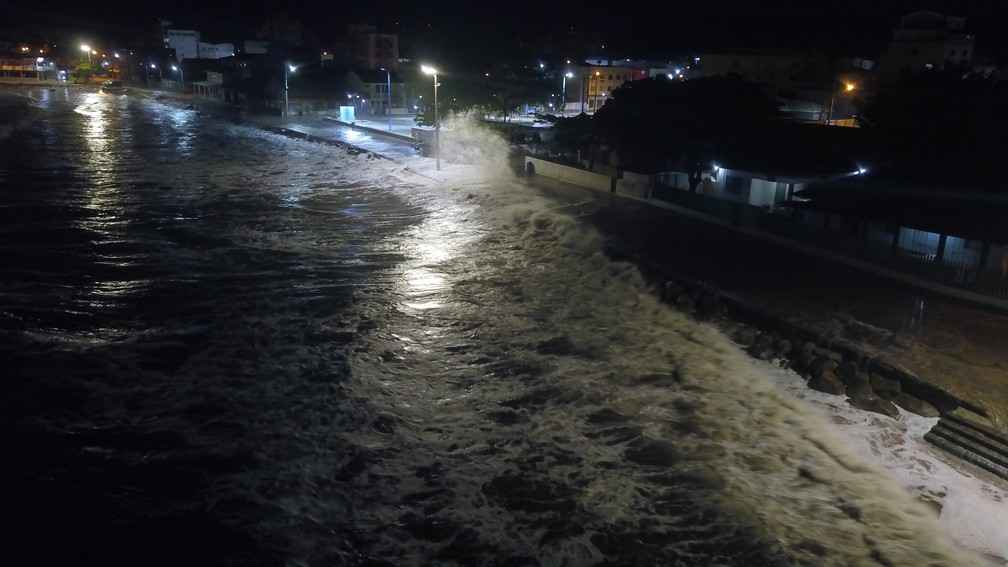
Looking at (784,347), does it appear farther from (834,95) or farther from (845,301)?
(834,95)

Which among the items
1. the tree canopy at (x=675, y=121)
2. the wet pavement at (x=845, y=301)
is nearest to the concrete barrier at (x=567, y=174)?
the tree canopy at (x=675, y=121)

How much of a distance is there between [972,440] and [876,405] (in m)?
1.32

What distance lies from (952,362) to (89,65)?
10432cm

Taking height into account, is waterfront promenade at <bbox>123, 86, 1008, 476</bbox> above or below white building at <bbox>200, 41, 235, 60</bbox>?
below

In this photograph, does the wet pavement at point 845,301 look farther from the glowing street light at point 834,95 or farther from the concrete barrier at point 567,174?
the glowing street light at point 834,95

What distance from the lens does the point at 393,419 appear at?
9664 mm

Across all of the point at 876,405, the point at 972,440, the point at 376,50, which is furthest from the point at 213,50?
the point at 972,440

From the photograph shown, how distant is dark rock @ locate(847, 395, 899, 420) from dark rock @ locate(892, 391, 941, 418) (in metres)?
0.12

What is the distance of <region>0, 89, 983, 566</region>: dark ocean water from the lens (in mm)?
7445

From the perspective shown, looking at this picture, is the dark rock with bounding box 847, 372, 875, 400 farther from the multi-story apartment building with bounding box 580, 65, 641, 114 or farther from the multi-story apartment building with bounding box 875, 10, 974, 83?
the multi-story apartment building with bounding box 580, 65, 641, 114

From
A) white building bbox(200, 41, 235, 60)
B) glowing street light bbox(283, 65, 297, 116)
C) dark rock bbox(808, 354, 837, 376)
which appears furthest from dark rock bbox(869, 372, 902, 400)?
white building bbox(200, 41, 235, 60)

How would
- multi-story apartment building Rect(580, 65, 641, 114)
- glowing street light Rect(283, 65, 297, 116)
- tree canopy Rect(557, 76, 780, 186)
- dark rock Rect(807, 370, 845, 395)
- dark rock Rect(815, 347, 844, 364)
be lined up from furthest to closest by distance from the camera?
multi-story apartment building Rect(580, 65, 641, 114) < glowing street light Rect(283, 65, 297, 116) < tree canopy Rect(557, 76, 780, 186) < dark rock Rect(815, 347, 844, 364) < dark rock Rect(807, 370, 845, 395)

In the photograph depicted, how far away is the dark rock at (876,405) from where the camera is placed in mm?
9633

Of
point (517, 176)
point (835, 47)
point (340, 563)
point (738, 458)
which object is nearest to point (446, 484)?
point (340, 563)
